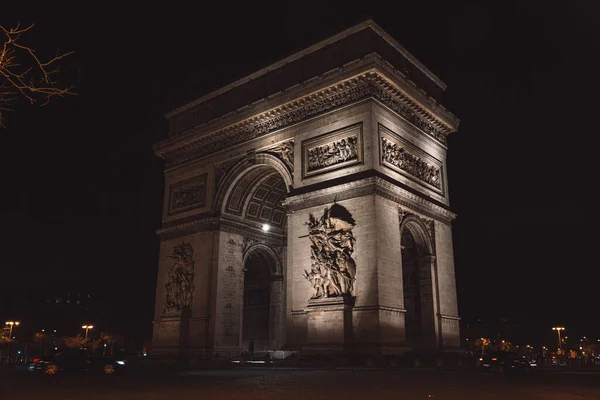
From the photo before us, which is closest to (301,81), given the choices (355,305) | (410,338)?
(355,305)

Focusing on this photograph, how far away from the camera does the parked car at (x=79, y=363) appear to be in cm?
1914

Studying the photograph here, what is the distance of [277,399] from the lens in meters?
9.40

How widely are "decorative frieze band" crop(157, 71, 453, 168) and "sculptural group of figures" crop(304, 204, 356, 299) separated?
5.11 m

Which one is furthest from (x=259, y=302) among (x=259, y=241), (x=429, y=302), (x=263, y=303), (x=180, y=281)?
(x=429, y=302)

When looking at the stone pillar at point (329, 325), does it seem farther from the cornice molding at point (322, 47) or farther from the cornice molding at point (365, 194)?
the cornice molding at point (322, 47)

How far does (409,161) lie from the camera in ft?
83.5

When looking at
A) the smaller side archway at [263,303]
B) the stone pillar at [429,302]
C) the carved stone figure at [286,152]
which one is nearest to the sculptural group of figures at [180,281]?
the smaller side archway at [263,303]

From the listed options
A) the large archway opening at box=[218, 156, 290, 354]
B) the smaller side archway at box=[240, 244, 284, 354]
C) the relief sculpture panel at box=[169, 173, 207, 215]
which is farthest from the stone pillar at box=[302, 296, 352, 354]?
the relief sculpture panel at box=[169, 173, 207, 215]

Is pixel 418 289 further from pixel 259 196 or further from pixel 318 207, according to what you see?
pixel 259 196

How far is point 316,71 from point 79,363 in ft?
52.9

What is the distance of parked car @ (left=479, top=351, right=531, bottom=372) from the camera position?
19.6m

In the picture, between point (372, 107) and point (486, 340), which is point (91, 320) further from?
Result: point (372, 107)

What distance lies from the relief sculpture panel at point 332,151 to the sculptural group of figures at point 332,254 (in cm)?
209

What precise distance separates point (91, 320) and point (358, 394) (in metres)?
67.7
